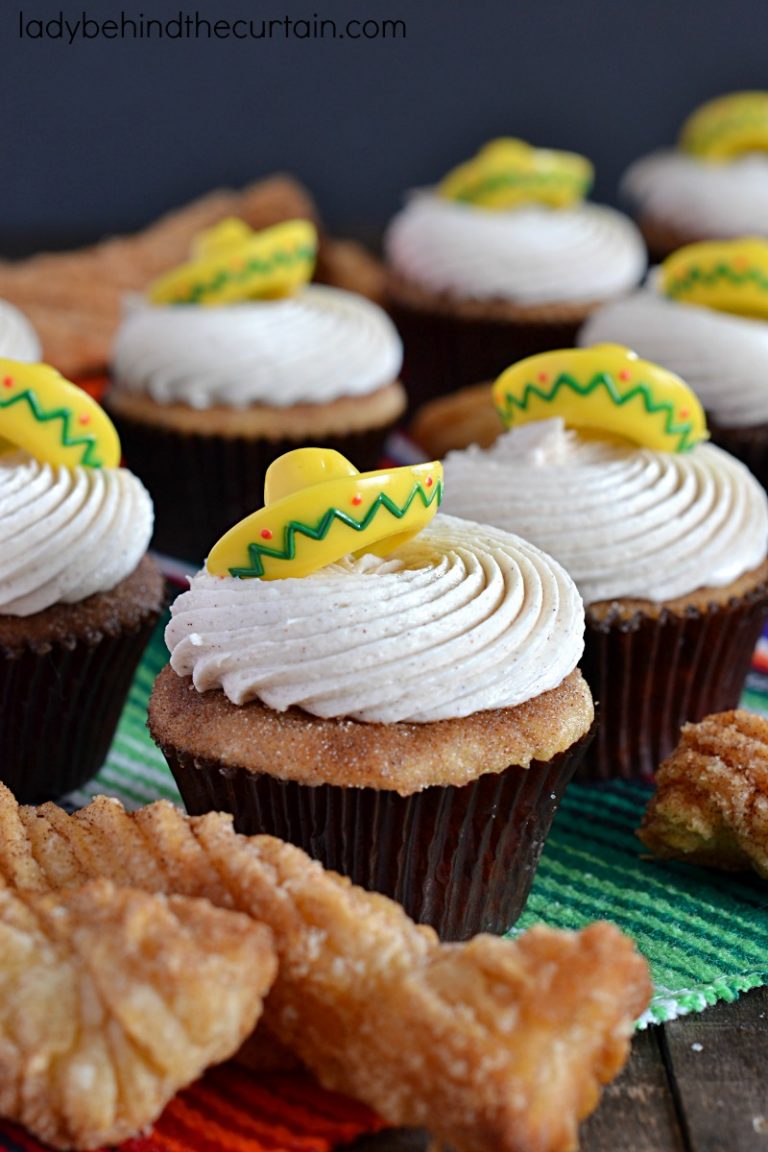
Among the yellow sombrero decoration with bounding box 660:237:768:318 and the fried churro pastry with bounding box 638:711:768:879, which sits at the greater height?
the yellow sombrero decoration with bounding box 660:237:768:318

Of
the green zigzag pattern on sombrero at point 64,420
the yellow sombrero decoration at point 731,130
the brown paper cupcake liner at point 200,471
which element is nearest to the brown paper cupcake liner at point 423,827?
the green zigzag pattern on sombrero at point 64,420

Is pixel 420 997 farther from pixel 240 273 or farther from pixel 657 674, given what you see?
pixel 240 273

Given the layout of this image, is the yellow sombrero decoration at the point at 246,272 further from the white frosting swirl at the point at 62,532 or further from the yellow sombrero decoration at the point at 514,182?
the white frosting swirl at the point at 62,532

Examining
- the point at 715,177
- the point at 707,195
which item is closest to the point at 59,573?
the point at 707,195

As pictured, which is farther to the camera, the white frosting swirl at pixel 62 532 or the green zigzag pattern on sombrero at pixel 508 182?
the green zigzag pattern on sombrero at pixel 508 182

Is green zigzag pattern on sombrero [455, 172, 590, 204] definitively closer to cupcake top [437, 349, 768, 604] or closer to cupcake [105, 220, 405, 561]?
cupcake [105, 220, 405, 561]

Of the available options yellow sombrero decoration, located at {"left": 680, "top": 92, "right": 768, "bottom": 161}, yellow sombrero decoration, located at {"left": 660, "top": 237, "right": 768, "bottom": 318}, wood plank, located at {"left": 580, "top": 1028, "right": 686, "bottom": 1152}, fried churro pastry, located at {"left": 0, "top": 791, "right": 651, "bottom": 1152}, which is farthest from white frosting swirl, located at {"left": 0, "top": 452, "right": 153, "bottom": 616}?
yellow sombrero decoration, located at {"left": 680, "top": 92, "right": 768, "bottom": 161}
